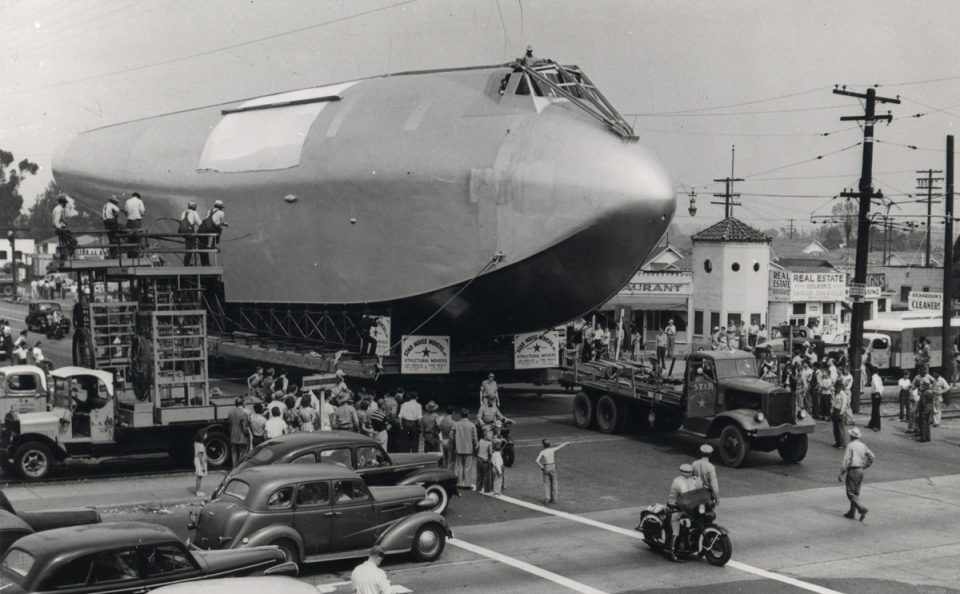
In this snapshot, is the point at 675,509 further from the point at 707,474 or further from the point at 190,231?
the point at 190,231

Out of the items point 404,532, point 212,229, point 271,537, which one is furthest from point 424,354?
point 271,537

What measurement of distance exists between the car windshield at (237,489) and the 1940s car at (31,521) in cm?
168

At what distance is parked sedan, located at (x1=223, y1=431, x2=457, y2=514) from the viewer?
1487cm

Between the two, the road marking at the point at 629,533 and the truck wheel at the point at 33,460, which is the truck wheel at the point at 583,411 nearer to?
the road marking at the point at 629,533

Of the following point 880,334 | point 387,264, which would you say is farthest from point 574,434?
point 880,334

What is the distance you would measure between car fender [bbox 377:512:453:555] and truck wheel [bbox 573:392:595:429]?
38.3 ft

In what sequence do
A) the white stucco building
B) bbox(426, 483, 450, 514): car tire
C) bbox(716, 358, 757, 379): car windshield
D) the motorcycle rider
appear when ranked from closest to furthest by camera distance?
the motorcycle rider
bbox(426, 483, 450, 514): car tire
bbox(716, 358, 757, 379): car windshield
the white stucco building

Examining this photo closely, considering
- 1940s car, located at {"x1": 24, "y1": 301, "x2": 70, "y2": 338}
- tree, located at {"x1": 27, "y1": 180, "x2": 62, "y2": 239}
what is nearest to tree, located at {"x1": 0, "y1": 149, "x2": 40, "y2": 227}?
tree, located at {"x1": 27, "y1": 180, "x2": 62, "y2": 239}

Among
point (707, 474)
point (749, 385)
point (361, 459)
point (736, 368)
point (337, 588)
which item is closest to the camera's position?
point (337, 588)

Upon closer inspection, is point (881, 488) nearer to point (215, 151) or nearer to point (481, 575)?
point (481, 575)

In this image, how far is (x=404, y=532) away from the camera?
14086mm

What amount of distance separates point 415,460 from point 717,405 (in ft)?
26.7

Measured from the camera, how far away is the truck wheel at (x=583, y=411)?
1013 inches

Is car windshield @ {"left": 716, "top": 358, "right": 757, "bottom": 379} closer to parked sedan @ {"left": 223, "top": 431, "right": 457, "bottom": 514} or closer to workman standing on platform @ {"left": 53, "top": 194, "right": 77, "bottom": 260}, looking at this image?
parked sedan @ {"left": 223, "top": 431, "right": 457, "bottom": 514}
